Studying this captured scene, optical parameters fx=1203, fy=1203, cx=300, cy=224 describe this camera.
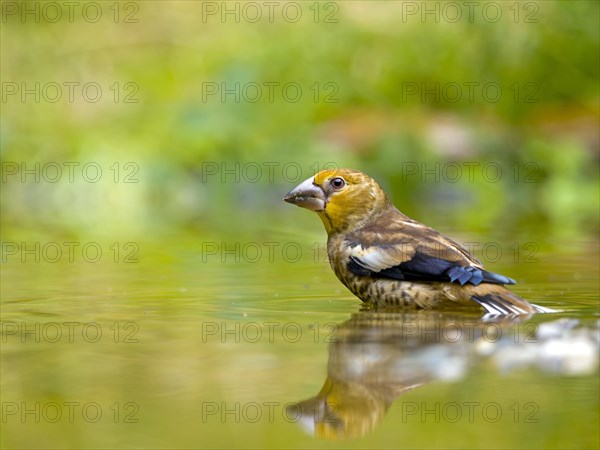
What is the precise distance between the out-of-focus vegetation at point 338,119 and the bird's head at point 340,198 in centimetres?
550

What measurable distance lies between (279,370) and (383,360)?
1.15 ft

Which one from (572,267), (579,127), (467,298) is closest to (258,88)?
(579,127)

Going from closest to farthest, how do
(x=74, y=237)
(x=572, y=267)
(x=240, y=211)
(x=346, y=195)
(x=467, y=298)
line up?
1. (x=467, y=298)
2. (x=346, y=195)
3. (x=572, y=267)
4. (x=74, y=237)
5. (x=240, y=211)

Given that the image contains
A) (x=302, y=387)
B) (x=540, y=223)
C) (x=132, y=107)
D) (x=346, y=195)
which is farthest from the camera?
(x=132, y=107)

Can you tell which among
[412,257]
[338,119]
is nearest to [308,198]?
[412,257]

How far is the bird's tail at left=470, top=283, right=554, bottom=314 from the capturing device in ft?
16.4

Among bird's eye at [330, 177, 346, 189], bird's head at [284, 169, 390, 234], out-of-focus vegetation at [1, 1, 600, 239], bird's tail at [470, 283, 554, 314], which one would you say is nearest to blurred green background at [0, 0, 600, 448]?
out-of-focus vegetation at [1, 1, 600, 239]

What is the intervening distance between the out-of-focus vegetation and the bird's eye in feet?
18.0

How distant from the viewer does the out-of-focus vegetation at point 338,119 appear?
12586mm

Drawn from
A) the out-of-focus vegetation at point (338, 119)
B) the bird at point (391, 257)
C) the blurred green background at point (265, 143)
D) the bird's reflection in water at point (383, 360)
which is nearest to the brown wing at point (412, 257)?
the bird at point (391, 257)

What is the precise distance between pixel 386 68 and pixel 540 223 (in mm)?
4445

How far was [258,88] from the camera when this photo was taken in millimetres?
13555

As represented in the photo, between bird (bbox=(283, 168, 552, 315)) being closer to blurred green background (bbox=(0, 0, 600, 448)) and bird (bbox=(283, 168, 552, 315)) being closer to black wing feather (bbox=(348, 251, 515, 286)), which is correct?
black wing feather (bbox=(348, 251, 515, 286))

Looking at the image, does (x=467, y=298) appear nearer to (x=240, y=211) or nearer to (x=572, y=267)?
(x=572, y=267)
